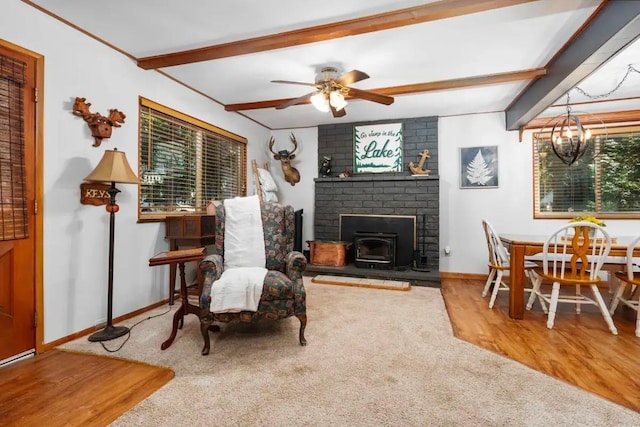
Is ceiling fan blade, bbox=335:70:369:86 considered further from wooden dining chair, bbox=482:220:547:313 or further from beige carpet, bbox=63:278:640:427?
beige carpet, bbox=63:278:640:427

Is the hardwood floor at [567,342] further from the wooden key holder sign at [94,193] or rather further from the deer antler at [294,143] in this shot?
the deer antler at [294,143]

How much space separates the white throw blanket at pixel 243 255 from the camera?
6.72ft

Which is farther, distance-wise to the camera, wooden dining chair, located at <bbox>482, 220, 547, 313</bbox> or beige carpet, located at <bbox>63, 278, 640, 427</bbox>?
wooden dining chair, located at <bbox>482, 220, 547, 313</bbox>

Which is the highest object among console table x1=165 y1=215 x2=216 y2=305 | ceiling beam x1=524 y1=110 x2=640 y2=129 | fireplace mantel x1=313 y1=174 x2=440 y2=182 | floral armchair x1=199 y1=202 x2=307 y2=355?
ceiling beam x1=524 y1=110 x2=640 y2=129

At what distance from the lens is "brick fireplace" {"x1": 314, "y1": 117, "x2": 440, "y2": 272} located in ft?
14.4

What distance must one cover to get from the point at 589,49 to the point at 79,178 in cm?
400

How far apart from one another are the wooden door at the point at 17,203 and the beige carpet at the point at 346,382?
39cm

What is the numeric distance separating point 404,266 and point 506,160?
2114mm

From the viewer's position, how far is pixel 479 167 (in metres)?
4.34

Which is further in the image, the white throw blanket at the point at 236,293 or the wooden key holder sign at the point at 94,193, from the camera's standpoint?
the wooden key holder sign at the point at 94,193

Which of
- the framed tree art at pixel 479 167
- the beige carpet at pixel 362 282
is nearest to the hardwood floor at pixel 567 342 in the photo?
the beige carpet at pixel 362 282

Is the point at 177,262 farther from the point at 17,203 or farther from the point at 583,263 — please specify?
the point at 583,263

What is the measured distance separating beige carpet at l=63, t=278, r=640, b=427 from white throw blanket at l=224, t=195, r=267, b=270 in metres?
0.57

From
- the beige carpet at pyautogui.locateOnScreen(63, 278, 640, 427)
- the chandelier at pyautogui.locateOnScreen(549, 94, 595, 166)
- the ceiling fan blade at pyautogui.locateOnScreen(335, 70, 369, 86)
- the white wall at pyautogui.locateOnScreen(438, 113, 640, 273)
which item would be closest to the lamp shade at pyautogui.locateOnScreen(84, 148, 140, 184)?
the beige carpet at pyautogui.locateOnScreen(63, 278, 640, 427)
